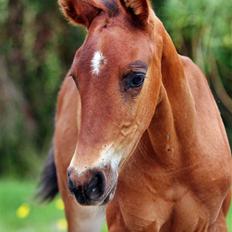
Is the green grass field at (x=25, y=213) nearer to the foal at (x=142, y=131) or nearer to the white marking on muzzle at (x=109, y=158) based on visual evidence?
the foal at (x=142, y=131)

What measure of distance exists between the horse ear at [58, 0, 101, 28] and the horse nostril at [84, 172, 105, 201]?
29.3 inches

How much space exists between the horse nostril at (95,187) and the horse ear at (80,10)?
74 centimetres

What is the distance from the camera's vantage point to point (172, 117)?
4.57m

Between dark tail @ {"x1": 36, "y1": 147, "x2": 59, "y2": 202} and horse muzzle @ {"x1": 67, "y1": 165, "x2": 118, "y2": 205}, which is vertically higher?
horse muzzle @ {"x1": 67, "y1": 165, "x2": 118, "y2": 205}

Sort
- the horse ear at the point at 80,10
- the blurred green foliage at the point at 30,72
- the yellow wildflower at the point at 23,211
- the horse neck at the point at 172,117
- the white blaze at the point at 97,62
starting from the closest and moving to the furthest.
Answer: the white blaze at the point at 97,62 → the horse ear at the point at 80,10 → the horse neck at the point at 172,117 → the yellow wildflower at the point at 23,211 → the blurred green foliage at the point at 30,72

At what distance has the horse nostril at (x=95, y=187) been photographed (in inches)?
152

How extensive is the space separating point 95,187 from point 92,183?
31 mm

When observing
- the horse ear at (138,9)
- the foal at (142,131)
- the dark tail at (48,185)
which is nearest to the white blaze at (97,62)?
the foal at (142,131)

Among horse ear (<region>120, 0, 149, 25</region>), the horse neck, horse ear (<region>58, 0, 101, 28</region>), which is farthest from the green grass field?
horse ear (<region>120, 0, 149, 25</region>)

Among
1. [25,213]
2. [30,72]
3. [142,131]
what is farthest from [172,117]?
[30,72]

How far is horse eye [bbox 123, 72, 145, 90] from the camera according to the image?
398 centimetres

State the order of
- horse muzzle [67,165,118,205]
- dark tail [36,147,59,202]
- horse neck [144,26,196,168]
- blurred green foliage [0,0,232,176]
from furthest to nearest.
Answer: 1. blurred green foliage [0,0,232,176]
2. dark tail [36,147,59,202]
3. horse neck [144,26,196,168]
4. horse muzzle [67,165,118,205]

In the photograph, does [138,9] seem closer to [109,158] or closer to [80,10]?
[80,10]

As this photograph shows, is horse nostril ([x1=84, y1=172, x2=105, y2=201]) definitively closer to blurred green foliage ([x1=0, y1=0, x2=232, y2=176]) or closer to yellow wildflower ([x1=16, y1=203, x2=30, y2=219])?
yellow wildflower ([x1=16, y1=203, x2=30, y2=219])
